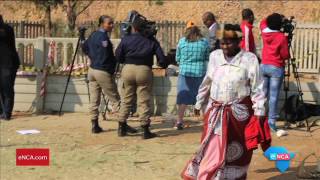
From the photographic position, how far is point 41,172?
23.6 ft

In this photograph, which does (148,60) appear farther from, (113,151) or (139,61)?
(113,151)

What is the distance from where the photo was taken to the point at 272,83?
8.88m

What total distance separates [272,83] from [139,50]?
2089mm

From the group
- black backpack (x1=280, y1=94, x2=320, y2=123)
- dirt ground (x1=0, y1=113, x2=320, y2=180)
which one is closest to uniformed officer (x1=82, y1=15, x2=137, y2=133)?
dirt ground (x1=0, y1=113, x2=320, y2=180)

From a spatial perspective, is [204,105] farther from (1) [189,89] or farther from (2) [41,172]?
(1) [189,89]

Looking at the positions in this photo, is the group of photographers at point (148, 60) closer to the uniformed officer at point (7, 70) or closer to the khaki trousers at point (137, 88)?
the khaki trousers at point (137, 88)

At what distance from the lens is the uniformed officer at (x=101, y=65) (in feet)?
29.8

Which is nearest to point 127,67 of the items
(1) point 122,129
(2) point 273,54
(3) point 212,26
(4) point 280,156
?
(1) point 122,129

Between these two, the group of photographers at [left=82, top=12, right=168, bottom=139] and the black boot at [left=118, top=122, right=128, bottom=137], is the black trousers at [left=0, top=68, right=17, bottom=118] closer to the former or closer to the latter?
the group of photographers at [left=82, top=12, right=168, bottom=139]

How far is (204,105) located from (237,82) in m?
Result: 0.54

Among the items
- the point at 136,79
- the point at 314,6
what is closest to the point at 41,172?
the point at 136,79

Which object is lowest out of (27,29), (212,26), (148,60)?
(148,60)

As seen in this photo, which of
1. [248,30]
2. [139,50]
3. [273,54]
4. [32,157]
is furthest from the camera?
[248,30]

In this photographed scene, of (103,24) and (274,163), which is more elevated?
(103,24)
